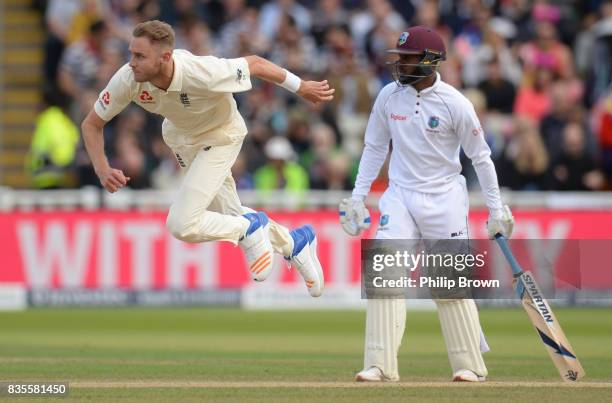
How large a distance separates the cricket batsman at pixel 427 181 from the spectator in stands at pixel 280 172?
7814mm

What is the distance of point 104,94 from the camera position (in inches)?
380

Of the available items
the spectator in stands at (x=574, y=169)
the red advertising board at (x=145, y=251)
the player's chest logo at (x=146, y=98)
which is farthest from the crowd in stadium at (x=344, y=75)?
the player's chest logo at (x=146, y=98)

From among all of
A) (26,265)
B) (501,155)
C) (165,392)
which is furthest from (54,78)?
(165,392)

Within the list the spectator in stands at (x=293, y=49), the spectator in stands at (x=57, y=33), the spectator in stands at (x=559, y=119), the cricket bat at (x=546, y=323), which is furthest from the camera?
the spectator in stands at (x=57, y=33)

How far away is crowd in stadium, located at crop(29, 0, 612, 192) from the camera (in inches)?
696

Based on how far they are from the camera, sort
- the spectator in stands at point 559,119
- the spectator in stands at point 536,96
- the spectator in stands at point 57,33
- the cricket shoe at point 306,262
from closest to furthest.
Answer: the cricket shoe at point 306,262 < the spectator in stands at point 559,119 < the spectator in stands at point 536,96 < the spectator in stands at point 57,33

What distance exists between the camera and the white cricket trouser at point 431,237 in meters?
9.30

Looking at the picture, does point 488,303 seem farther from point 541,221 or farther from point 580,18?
point 580,18

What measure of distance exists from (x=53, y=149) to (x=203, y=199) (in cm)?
866

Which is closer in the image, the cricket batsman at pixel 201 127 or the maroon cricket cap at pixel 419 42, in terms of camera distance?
the maroon cricket cap at pixel 419 42

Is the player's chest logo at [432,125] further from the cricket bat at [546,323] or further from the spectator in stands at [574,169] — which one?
the spectator in stands at [574,169]

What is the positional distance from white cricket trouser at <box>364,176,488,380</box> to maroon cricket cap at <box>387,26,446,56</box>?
89cm

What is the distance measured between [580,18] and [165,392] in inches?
504

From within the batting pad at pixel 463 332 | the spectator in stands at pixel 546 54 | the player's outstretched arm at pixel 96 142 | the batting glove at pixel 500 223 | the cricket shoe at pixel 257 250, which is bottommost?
the batting pad at pixel 463 332
